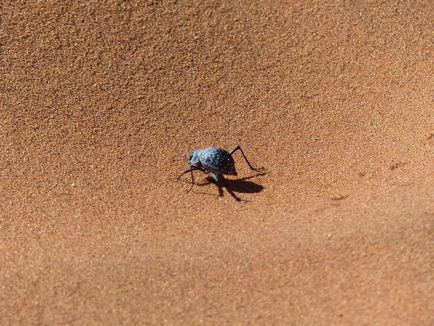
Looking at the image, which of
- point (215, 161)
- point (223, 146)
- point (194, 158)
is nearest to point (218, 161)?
point (215, 161)

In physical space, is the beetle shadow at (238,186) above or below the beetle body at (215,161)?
below

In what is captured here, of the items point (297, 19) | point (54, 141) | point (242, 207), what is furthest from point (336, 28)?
point (54, 141)

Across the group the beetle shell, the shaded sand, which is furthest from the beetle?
the shaded sand

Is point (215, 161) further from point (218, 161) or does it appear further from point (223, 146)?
point (223, 146)

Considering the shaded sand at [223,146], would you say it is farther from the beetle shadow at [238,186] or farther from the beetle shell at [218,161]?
the beetle shell at [218,161]

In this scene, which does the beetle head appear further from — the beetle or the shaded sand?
the shaded sand

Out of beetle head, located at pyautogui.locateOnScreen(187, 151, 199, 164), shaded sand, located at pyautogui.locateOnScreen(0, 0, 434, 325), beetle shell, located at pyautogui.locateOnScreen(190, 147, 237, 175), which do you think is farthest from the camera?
beetle head, located at pyautogui.locateOnScreen(187, 151, 199, 164)

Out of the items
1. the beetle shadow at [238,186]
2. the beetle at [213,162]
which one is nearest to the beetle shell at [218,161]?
the beetle at [213,162]

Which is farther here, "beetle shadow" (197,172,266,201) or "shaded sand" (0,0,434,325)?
"beetle shadow" (197,172,266,201)
